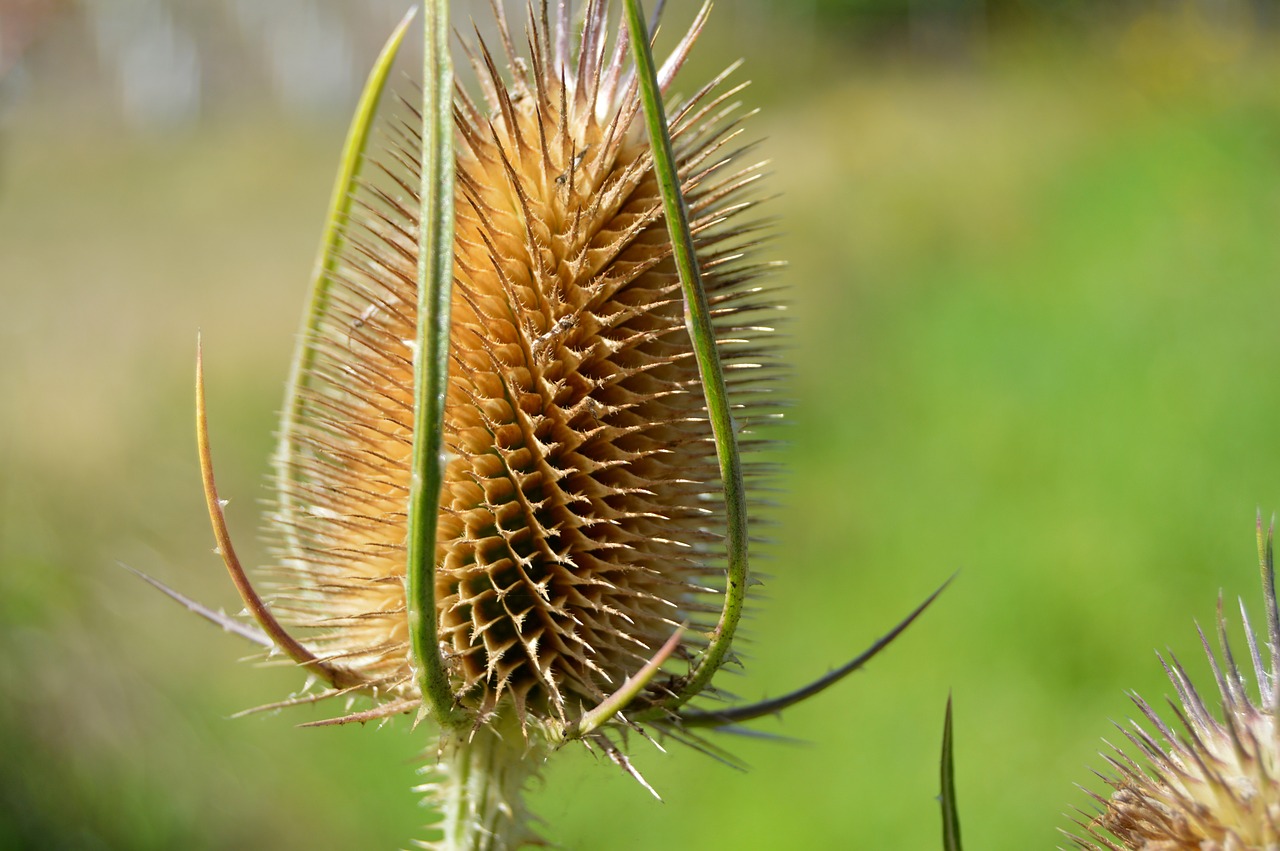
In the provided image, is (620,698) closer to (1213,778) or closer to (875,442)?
(1213,778)

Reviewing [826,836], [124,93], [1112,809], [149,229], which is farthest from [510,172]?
[124,93]

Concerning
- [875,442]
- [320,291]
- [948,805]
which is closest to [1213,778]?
[948,805]

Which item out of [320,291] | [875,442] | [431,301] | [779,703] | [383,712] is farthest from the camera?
[875,442]

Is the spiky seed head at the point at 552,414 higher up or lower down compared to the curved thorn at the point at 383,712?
higher up

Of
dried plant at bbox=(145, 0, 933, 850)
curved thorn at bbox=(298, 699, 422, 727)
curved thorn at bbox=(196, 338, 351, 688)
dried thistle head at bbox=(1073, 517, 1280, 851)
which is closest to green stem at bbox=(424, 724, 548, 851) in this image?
dried plant at bbox=(145, 0, 933, 850)

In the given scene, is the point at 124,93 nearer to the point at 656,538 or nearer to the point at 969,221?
the point at 969,221

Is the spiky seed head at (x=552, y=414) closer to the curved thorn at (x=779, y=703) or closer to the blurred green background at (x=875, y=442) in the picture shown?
the curved thorn at (x=779, y=703)

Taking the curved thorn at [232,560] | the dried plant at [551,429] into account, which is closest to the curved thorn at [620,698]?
the dried plant at [551,429]
